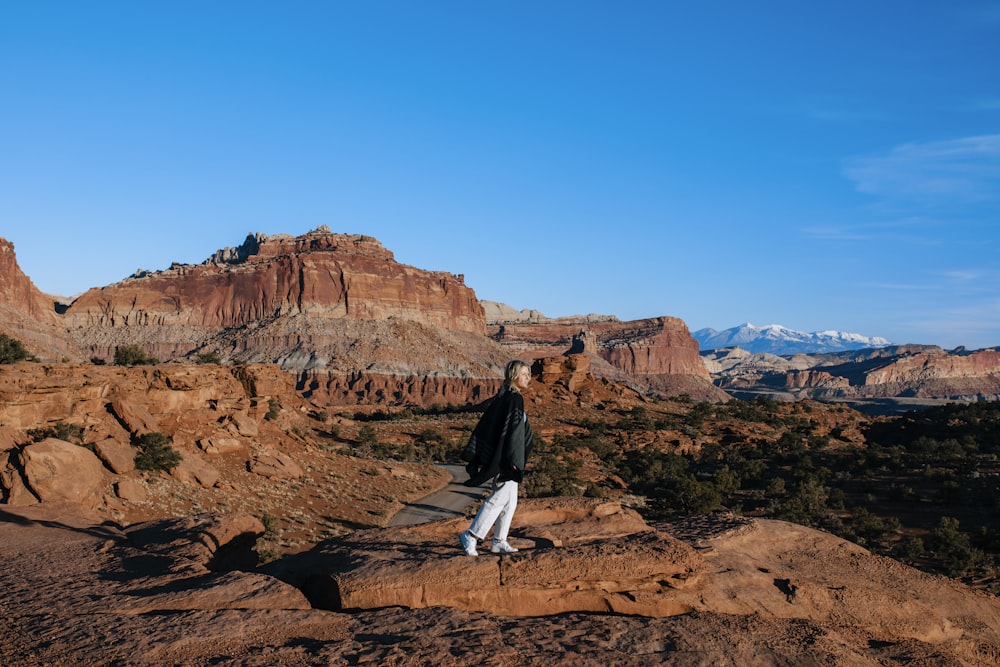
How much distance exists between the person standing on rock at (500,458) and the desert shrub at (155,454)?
16735 millimetres

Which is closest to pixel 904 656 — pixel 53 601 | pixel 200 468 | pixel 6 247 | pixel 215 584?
pixel 215 584

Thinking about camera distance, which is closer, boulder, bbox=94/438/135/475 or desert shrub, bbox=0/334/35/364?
boulder, bbox=94/438/135/475

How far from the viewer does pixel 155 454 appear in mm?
21766

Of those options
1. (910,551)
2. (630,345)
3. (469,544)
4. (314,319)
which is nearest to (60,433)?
(469,544)

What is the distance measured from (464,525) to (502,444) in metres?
2.19

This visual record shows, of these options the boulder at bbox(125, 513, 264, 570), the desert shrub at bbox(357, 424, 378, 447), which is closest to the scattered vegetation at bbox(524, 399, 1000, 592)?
the desert shrub at bbox(357, 424, 378, 447)

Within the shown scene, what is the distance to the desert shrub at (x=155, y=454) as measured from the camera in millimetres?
21320

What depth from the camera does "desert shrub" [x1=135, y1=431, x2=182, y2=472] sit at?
69.9 ft

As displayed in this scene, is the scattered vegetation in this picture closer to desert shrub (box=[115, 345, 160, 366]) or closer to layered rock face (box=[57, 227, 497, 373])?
desert shrub (box=[115, 345, 160, 366])

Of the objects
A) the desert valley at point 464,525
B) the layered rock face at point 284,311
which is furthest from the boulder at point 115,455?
the layered rock face at point 284,311

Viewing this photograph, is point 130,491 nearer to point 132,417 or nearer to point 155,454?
point 155,454

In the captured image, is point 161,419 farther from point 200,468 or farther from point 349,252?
point 349,252

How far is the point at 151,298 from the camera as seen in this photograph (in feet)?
409

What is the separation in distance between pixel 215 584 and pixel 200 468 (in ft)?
57.6
